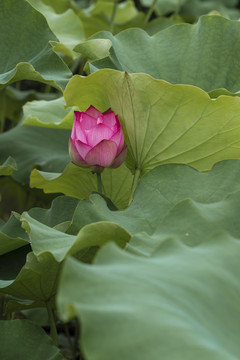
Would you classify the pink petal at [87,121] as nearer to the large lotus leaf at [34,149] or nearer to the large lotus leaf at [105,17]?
the large lotus leaf at [34,149]

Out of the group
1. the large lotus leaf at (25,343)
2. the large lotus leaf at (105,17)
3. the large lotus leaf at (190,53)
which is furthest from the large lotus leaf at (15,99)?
the large lotus leaf at (25,343)

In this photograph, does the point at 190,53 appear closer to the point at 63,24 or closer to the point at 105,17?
the point at 63,24

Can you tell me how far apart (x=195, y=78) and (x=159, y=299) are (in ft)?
2.75

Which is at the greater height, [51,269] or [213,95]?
[213,95]

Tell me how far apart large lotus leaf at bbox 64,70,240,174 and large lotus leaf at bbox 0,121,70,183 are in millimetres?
355

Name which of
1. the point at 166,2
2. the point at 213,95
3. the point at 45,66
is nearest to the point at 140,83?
the point at 213,95

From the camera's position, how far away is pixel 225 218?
90 cm

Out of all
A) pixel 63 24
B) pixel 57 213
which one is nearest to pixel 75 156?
pixel 57 213

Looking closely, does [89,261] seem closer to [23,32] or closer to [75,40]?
[23,32]

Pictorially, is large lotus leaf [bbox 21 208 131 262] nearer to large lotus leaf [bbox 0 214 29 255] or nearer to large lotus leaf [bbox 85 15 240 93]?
large lotus leaf [bbox 0 214 29 255]

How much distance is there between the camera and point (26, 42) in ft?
4.74

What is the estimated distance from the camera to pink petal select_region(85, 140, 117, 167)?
1156 millimetres

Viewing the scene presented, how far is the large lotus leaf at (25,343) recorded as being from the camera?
42.1 inches

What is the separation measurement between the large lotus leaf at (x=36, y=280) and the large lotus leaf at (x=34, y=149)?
0.46 metres
